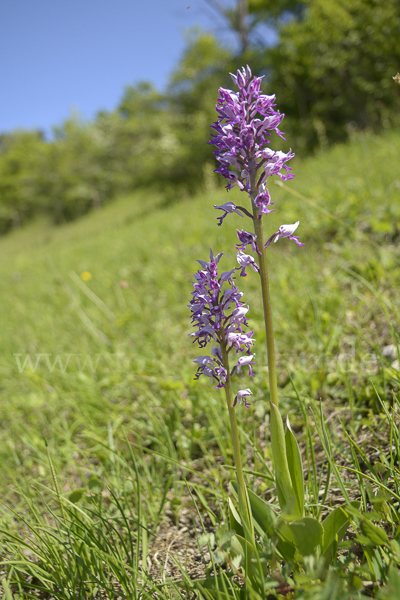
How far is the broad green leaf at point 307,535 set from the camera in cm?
97

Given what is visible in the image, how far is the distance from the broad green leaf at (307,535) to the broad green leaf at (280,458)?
0.04 m

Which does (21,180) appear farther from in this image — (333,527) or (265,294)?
(333,527)

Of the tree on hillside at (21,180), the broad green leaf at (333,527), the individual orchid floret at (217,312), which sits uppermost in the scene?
the tree on hillside at (21,180)

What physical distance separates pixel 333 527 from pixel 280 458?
0.29 metres

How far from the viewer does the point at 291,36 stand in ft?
44.6

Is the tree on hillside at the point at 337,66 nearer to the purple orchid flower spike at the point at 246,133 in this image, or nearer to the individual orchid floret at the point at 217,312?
the purple orchid flower spike at the point at 246,133

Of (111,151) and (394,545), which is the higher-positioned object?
(111,151)

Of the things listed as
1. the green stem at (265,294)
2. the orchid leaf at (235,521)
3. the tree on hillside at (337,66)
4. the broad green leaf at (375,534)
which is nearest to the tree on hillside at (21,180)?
the tree on hillside at (337,66)

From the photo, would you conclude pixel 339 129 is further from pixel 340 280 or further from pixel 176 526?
pixel 176 526

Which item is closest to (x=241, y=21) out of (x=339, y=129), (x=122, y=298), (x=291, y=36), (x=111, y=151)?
(x=291, y=36)

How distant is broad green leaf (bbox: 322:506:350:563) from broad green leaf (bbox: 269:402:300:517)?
0.12m

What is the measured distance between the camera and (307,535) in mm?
1004

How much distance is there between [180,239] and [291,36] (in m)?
11.8

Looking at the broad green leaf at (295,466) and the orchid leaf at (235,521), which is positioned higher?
the broad green leaf at (295,466)
